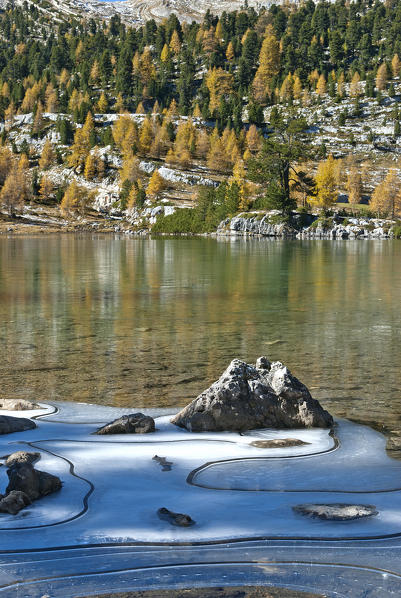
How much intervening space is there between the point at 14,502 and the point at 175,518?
4.81ft

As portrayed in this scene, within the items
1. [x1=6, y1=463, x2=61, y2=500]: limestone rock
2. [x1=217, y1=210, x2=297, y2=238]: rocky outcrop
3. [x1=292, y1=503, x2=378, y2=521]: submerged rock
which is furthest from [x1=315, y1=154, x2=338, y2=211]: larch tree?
[x1=6, y1=463, x2=61, y2=500]: limestone rock

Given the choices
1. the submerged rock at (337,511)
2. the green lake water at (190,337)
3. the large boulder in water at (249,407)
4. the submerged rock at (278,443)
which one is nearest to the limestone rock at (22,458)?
the large boulder in water at (249,407)

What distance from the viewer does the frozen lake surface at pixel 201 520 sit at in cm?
434

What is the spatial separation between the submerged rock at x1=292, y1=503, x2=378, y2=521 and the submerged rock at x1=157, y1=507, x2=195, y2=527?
1065 millimetres

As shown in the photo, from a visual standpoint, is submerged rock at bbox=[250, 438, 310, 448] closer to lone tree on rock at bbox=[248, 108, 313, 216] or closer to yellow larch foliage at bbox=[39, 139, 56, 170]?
lone tree on rock at bbox=[248, 108, 313, 216]

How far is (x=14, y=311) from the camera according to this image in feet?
67.5

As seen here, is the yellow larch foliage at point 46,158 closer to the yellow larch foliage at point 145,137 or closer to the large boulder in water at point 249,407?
the yellow larch foliage at point 145,137

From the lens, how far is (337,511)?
5.39 meters

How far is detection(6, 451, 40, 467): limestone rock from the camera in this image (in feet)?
20.3

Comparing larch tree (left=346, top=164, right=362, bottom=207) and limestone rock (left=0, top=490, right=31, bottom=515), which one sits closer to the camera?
limestone rock (left=0, top=490, right=31, bottom=515)

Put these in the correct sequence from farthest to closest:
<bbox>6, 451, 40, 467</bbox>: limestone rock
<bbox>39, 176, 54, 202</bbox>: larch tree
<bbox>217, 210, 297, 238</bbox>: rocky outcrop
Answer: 1. <bbox>39, 176, 54, 202</bbox>: larch tree
2. <bbox>217, 210, 297, 238</bbox>: rocky outcrop
3. <bbox>6, 451, 40, 467</bbox>: limestone rock

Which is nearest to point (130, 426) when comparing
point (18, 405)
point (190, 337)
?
point (18, 405)

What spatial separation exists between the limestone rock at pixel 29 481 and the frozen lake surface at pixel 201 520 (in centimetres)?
11

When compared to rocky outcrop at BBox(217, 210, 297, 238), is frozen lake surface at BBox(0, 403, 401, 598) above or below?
below
